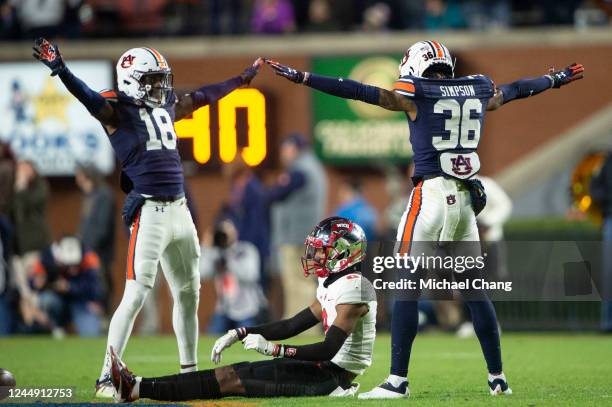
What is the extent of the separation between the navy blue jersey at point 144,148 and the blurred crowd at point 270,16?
8829 mm

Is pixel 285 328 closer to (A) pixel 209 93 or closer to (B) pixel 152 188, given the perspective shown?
(B) pixel 152 188

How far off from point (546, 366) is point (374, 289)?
9.62 feet

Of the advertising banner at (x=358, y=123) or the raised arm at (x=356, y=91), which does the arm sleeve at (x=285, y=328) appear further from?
the advertising banner at (x=358, y=123)

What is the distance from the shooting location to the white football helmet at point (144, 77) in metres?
7.91

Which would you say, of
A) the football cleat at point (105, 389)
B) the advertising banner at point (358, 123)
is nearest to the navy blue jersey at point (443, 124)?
the football cleat at point (105, 389)

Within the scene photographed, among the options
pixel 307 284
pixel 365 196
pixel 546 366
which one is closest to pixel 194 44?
pixel 365 196

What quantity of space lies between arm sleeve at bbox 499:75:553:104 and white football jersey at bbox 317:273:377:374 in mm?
1509

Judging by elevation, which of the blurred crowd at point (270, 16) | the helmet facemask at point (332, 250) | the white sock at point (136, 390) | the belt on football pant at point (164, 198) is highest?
the blurred crowd at point (270, 16)

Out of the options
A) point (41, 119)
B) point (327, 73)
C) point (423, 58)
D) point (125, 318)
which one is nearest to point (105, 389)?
point (125, 318)

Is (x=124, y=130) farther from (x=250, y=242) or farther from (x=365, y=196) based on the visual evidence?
(x=365, y=196)

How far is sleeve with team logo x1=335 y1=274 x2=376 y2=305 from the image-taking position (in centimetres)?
703

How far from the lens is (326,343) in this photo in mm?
6824

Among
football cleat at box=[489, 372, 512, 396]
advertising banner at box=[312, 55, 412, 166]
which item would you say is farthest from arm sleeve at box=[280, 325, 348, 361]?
advertising banner at box=[312, 55, 412, 166]

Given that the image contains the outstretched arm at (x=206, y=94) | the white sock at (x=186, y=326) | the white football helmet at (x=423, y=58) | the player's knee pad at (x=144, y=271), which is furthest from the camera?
the outstretched arm at (x=206, y=94)
